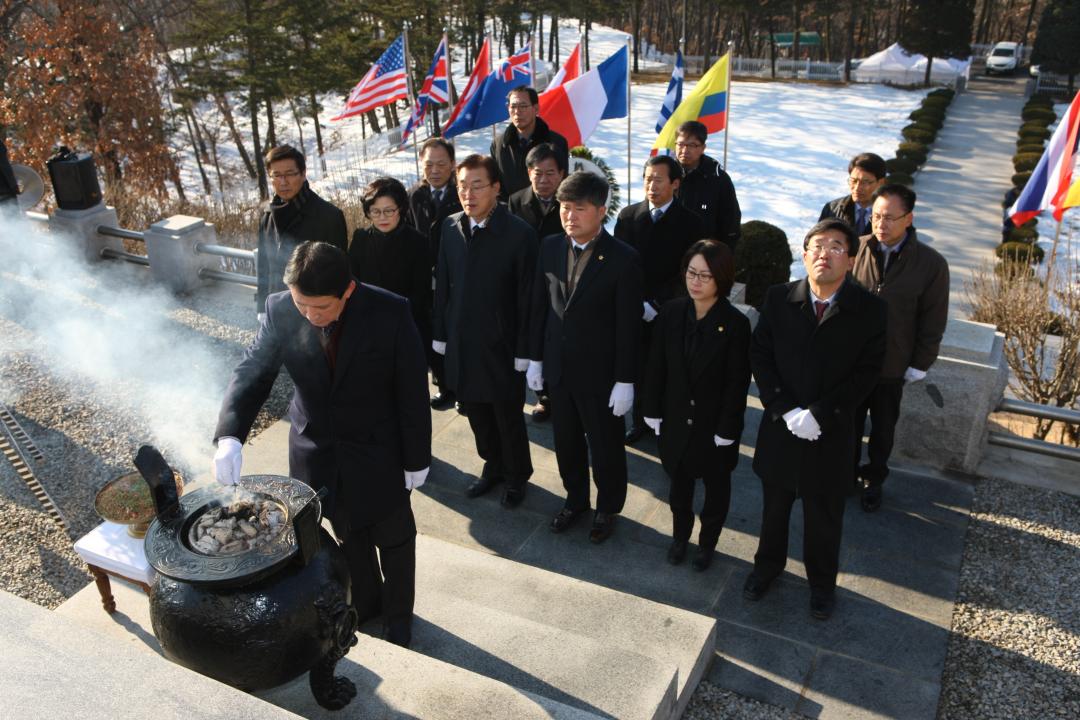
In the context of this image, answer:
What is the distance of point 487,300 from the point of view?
488 centimetres

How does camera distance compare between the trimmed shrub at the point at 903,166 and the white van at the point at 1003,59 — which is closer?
the trimmed shrub at the point at 903,166

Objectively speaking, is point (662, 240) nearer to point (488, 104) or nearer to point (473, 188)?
point (473, 188)

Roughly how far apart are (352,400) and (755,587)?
218 cm

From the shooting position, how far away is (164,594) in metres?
2.76

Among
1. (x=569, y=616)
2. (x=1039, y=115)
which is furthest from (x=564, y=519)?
(x=1039, y=115)

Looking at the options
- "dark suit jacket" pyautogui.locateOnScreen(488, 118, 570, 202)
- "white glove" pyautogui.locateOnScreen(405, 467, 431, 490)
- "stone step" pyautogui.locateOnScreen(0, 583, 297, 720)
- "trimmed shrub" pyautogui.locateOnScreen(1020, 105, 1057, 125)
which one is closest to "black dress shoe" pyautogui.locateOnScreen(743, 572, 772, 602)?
"white glove" pyautogui.locateOnScreen(405, 467, 431, 490)

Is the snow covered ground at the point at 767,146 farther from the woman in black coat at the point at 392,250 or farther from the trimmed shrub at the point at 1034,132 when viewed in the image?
the woman in black coat at the point at 392,250

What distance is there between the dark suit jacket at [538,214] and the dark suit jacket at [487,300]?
0.78m

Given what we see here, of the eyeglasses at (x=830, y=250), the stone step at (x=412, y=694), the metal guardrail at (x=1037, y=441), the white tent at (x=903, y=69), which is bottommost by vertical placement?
the white tent at (x=903, y=69)

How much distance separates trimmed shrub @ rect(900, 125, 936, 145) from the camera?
24.4 metres

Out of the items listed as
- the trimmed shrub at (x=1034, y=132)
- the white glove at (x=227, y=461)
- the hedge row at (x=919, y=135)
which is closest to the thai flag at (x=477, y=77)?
the white glove at (x=227, y=461)

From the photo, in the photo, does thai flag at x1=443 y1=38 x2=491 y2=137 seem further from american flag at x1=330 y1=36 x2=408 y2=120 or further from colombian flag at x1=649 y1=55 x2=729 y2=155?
colombian flag at x1=649 y1=55 x2=729 y2=155

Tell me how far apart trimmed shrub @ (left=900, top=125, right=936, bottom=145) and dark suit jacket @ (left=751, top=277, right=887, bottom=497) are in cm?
2302

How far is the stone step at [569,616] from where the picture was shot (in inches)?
139
